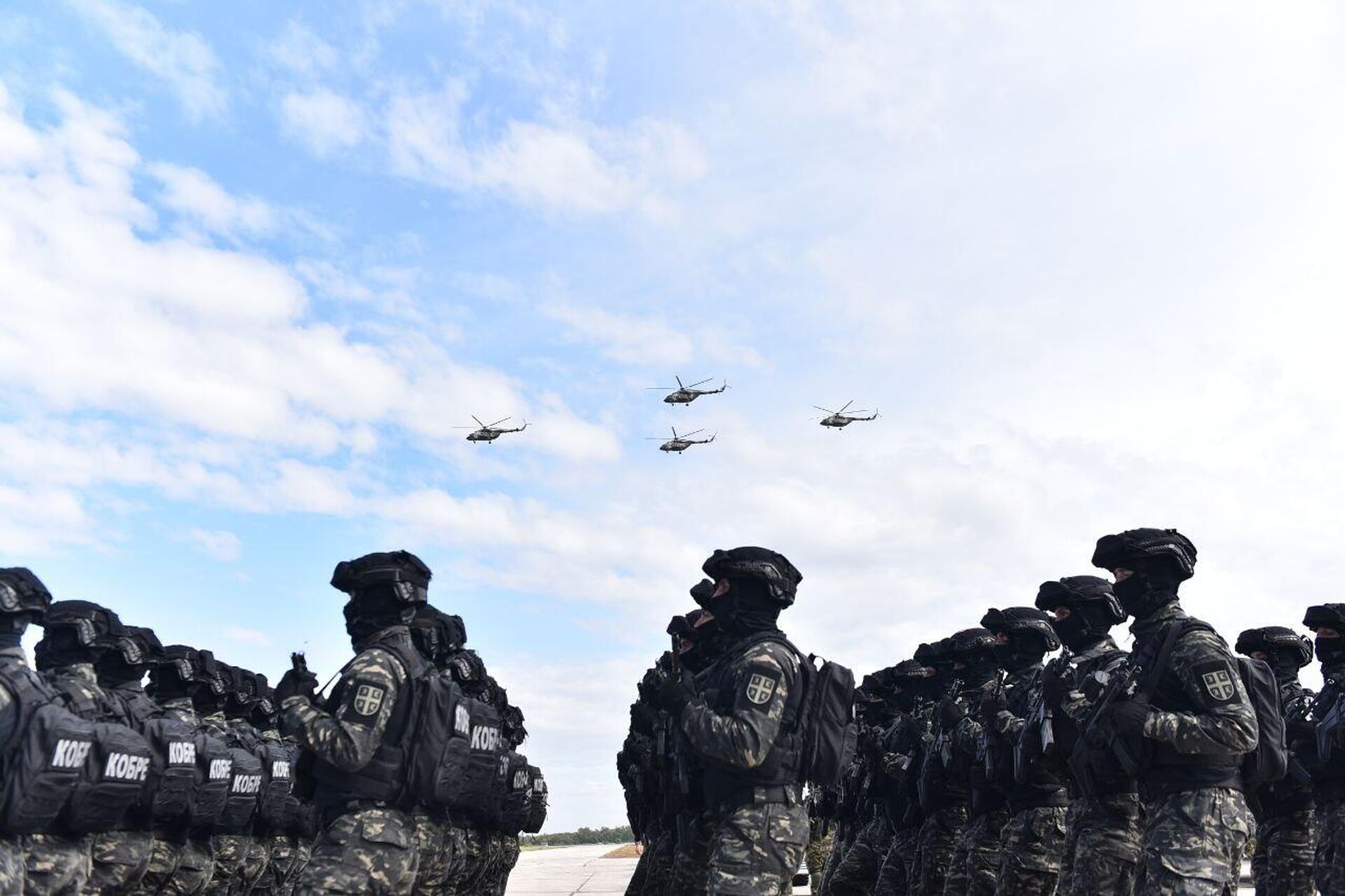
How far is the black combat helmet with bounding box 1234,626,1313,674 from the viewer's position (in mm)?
11852

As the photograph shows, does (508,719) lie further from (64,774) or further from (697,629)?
(64,774)

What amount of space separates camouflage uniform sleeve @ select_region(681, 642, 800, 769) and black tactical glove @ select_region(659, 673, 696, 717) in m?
0.05

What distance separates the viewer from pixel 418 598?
7617mm

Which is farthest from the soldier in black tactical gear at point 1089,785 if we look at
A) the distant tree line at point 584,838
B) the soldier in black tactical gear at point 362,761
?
the distant tree line at point 584,838

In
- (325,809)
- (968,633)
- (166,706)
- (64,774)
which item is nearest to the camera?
(325,809)

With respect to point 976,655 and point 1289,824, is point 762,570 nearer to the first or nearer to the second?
point 976,655

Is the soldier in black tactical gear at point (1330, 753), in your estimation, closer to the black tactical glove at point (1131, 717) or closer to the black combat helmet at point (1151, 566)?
the black combat helmet at point (1151, 566)

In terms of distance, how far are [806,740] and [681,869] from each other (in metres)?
1.68

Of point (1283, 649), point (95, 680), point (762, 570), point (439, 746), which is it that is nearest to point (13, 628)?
point (95, 680)

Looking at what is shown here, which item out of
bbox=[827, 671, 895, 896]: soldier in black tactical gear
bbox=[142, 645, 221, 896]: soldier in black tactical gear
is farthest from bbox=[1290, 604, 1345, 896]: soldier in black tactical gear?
bbox=[142, 645, 221, 896]: soldier in black tactical gear

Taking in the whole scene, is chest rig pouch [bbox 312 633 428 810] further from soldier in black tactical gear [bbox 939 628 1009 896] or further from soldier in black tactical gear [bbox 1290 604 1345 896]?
soldier in black tactical gear [bbox 1290 604 1345 896]

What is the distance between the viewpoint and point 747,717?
6699 mm

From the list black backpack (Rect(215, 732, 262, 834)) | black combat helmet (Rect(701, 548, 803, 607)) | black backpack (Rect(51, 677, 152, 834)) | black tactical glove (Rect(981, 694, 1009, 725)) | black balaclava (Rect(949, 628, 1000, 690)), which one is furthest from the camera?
black balaclava (Rect(949, 628, 1000, 690))

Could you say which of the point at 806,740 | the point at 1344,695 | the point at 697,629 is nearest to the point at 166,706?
the point at 697,629
